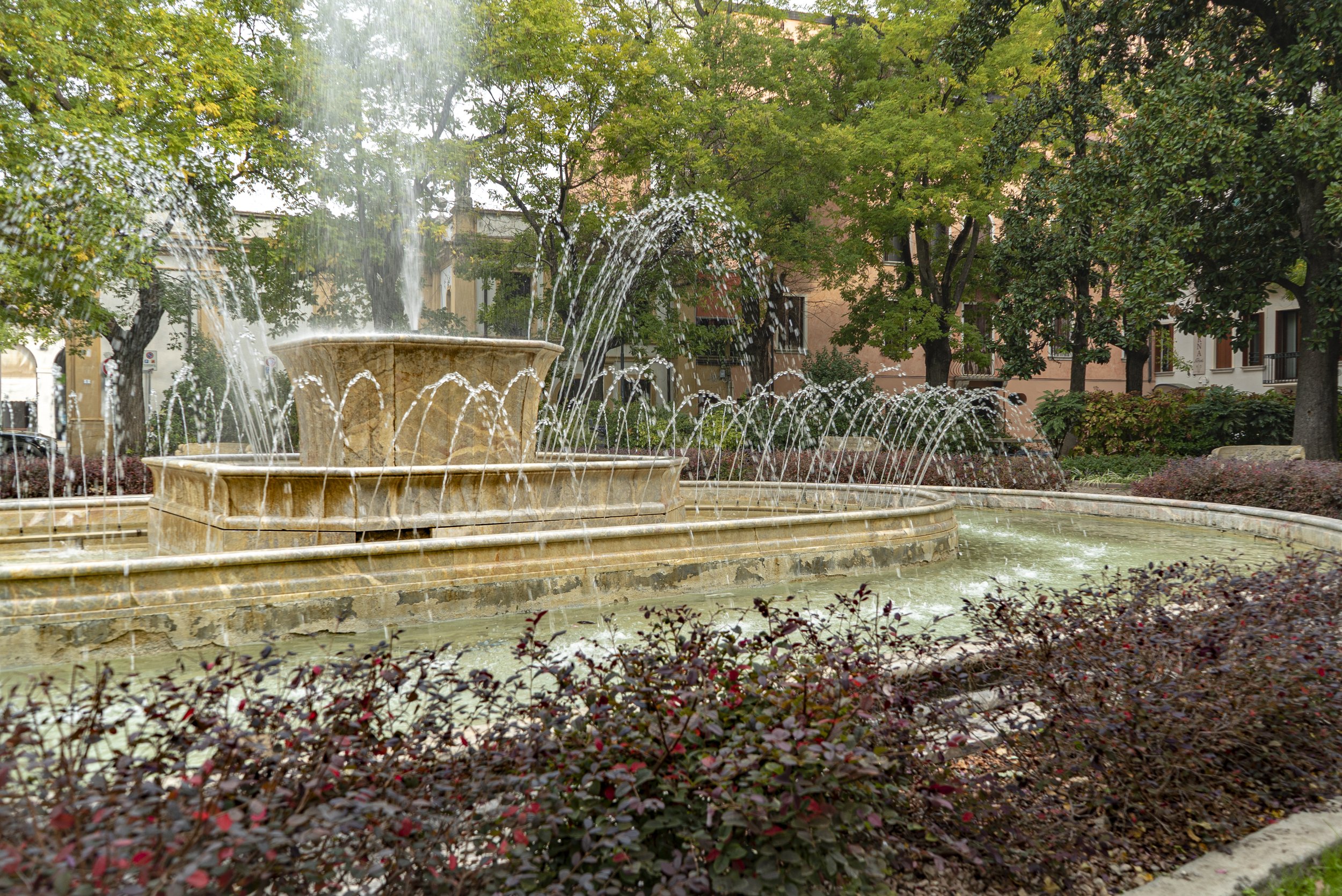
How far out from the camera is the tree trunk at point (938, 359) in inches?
1099

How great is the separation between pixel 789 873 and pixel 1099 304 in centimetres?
2291

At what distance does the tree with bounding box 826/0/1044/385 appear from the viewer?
79.6ft

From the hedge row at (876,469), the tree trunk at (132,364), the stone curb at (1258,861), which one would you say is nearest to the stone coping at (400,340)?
the stone curb at (1258,861)

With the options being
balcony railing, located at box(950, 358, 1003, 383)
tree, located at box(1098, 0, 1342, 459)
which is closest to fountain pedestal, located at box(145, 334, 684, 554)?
tree, located at box(1098, 0, 1342, 459)

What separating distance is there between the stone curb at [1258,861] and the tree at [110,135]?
1614cm

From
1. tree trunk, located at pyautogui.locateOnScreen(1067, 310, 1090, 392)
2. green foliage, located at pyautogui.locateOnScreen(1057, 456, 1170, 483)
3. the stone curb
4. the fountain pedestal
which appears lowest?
green foliage, located at pyautogui.locateOnScreen(1057, 456, 1170, 483)

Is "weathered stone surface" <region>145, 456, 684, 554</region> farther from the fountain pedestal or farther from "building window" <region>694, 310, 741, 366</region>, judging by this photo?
"building window" <region>694, 310, 741, 366</region>

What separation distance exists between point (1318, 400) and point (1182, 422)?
3.46 metres

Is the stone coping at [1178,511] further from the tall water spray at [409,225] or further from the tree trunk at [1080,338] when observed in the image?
the tall water spray at [409,225]

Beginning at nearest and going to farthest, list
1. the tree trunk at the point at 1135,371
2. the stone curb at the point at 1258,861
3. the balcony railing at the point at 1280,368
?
the stone curb at the point at 1258,861
the tree trunk at the point at 1135,371
the balcony railing at the point at 1280,368

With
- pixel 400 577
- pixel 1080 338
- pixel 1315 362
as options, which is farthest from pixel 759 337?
pixel 400 577

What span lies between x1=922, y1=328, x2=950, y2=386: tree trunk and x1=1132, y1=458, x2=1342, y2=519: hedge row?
47.5 ft

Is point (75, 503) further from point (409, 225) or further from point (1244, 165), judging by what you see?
point (1244, 165)

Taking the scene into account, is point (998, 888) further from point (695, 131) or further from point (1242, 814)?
point (695, 131)
